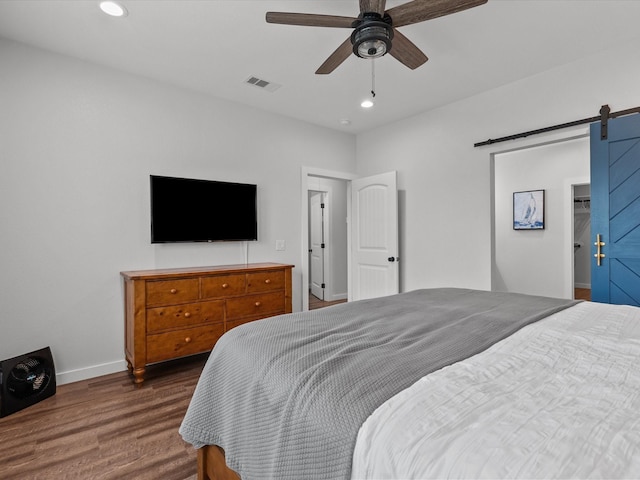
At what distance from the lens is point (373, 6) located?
5.72 feet

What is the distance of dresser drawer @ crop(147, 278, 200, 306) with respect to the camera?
2.73 meters

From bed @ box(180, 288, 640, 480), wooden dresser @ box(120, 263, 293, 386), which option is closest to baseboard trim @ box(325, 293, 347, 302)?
wooden dresser @ box(120, 263, 293, 386)

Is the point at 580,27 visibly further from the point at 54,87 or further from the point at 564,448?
the point at 54,87

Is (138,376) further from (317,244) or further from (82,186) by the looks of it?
(317,244)

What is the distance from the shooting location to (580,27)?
2436mm

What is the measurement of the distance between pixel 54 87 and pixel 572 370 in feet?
12.5

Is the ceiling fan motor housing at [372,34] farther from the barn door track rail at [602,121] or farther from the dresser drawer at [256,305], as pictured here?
the dresser drawer at [256,305]

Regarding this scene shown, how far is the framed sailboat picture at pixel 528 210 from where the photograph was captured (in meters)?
5.52

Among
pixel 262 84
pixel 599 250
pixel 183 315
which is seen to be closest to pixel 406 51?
pixel 262 84

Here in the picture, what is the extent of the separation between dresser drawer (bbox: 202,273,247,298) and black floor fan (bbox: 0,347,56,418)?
4.08 feet

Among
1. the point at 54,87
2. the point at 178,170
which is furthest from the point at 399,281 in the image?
the point at 54,87

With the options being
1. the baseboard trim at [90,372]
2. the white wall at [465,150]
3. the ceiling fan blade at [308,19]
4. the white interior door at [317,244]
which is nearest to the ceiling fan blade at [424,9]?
the ceiling fan blade at [308,19]

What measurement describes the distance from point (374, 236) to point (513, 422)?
12.4 feet

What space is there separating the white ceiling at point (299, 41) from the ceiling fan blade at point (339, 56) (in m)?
0.33
